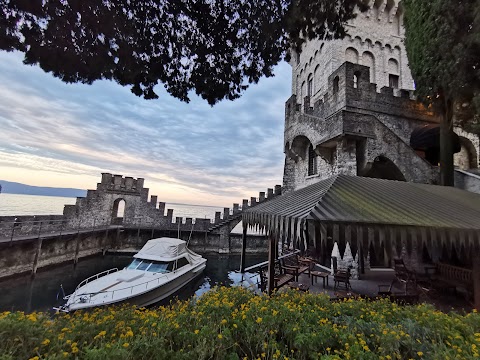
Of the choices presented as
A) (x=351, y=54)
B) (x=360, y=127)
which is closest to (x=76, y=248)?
(x=360, y=127)

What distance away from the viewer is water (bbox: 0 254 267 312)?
11.3m

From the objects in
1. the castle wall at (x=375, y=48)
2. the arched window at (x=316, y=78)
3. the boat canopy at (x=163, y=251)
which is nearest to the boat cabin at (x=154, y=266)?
the boat canopy at (x=163, y=251)

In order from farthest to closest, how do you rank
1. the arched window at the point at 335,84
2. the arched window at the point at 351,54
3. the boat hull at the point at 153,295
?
1. the arched window at the point at 351,54
2. the arched window at the point at 335,84
3. the boat hull at the point at 153,295

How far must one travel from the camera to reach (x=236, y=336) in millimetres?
3098

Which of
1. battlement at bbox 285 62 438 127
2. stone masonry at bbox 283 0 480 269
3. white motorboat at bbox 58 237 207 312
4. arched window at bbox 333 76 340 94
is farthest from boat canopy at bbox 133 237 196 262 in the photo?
arched window at bbox 333 76 340 94

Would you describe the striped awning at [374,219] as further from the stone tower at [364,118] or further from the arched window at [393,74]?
the arched window at [393,74]

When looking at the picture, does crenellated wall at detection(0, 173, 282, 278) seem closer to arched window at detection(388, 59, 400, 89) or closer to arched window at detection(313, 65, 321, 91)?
arched window at detection(313, 65, 321, 91)

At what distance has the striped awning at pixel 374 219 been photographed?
4.29 meters

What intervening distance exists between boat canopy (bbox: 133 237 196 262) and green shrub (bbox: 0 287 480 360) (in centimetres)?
993

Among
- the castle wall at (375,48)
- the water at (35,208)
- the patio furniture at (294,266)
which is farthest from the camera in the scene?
the water at (35,208)

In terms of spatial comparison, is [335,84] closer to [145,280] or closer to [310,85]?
[310,85]

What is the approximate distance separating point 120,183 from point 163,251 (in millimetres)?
12499

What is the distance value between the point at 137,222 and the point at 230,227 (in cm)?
932

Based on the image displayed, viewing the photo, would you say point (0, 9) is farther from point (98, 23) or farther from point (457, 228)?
point (457, 228)
